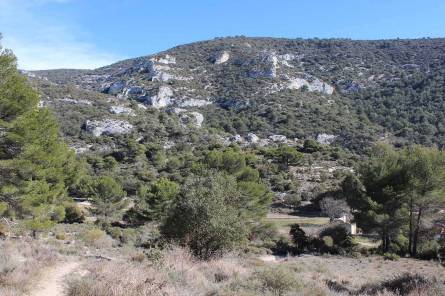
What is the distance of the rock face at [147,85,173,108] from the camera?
96.1 metres

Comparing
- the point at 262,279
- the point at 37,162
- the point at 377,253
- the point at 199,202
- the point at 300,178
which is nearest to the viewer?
the point at 262,279

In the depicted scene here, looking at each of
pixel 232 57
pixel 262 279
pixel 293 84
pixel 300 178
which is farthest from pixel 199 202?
pixel 232 57

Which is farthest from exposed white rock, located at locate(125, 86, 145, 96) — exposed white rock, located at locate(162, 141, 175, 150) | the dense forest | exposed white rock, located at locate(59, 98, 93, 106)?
exposed white rock, located at locate(162, 141, 175, 150)

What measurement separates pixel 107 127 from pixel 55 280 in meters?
69.7

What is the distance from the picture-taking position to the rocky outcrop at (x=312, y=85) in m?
104

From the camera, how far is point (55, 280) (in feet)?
33.8

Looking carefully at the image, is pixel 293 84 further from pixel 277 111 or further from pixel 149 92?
pixel 149 92

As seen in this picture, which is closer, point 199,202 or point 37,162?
point 199,202

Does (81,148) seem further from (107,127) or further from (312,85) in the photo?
(312,85)

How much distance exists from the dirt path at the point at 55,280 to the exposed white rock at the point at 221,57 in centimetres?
10904

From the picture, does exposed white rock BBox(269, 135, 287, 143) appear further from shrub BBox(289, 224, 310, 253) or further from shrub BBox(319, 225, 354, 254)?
shrub BBox(289, 224, 310, 253)

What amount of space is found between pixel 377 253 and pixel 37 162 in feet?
76.6

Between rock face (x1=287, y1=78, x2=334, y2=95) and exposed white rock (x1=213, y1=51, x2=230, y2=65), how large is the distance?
73.3 feet

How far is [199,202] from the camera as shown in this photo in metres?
17.7
